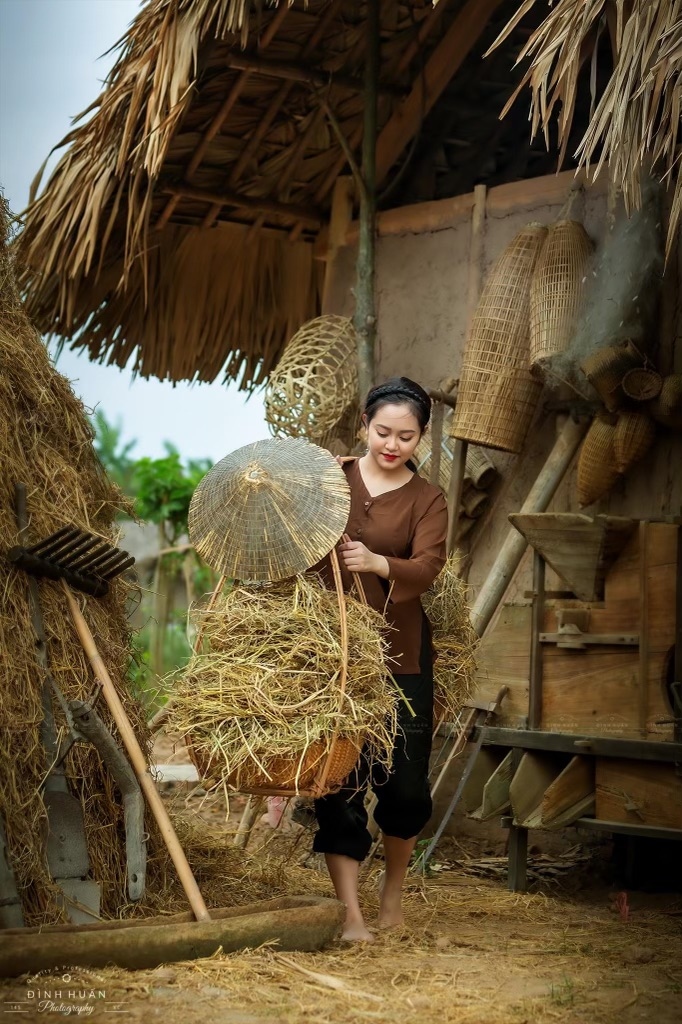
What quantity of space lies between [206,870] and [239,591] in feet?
4.17

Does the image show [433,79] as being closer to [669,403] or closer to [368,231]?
[368,231]

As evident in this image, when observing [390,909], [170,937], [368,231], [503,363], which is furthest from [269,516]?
[368,231]

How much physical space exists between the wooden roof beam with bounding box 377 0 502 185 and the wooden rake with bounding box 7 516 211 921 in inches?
136

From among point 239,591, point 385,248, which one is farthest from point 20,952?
point 385,248

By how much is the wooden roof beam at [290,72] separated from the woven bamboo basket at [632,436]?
2.36m

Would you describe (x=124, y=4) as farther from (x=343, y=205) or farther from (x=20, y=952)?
(x=20, y=952)

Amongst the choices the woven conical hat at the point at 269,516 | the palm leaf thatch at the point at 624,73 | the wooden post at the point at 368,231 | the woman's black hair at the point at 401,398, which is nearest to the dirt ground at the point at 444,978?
the woven conical hat at the point at 269,516

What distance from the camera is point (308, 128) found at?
646 centimetres

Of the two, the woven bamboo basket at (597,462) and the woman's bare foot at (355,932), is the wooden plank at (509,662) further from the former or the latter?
the woman's bare foot at (355,932)

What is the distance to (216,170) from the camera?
6504mm

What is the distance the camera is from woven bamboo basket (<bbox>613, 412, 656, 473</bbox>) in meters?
5.02

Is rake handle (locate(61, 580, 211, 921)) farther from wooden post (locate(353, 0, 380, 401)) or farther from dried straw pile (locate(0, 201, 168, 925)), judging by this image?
wooden post (locate(353, 0, 380, 401))

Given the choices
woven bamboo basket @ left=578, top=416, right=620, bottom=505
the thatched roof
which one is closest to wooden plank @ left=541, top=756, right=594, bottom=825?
woven bamboo basket @ left=578, top=416, right=620, bottom=505

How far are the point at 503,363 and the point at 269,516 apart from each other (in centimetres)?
233
